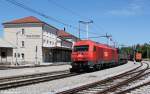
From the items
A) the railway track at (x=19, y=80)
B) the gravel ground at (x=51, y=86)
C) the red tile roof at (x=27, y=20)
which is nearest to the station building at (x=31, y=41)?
the red tile roof at (x=27, y=20)

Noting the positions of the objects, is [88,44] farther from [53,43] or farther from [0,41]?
[53,43]

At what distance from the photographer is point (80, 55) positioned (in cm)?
3388

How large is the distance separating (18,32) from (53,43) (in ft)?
44.7

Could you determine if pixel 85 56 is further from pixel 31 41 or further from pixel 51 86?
pixel 31 41

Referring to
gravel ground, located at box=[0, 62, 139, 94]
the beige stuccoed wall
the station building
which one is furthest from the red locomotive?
the beige stuccoed wall

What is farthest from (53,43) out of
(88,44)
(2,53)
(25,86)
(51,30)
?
(25,86)

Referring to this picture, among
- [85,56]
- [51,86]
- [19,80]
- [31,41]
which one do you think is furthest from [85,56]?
[31,41]

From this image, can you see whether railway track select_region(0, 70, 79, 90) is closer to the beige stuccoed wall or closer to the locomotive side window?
the locomotive side window

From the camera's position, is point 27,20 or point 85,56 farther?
point 27,20

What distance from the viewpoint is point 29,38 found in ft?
278

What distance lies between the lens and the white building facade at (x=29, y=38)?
273 feet

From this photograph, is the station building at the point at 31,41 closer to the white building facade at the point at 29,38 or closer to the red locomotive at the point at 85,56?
the white building facade at the point at 29,38

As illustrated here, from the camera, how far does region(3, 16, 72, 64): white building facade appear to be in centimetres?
8319

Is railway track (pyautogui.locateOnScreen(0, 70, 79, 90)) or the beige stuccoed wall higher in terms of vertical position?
the beige stuccoed wall
